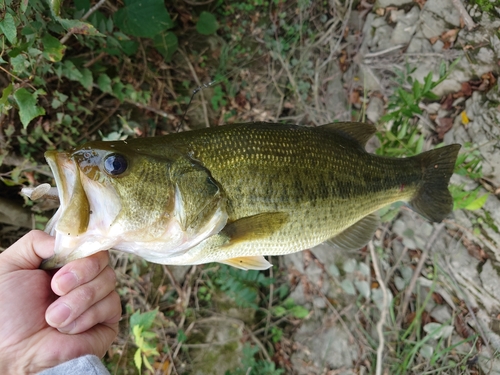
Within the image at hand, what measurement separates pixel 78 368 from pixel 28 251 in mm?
538

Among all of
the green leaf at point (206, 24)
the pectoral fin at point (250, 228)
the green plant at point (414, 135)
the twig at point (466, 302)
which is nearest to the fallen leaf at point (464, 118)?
the green plant at point (414, 135)

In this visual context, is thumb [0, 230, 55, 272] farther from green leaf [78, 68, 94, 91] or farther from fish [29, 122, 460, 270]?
green leaf [78, 68, 94, 91]

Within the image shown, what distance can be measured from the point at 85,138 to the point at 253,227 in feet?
6.75

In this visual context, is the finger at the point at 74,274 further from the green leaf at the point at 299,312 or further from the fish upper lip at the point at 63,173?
the green leaf at the point at 299,312

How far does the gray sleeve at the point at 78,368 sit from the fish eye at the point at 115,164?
0.77 m

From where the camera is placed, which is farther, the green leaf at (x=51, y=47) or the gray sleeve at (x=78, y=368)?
the green leaf at (x=51, y=47)

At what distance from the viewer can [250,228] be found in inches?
56.8

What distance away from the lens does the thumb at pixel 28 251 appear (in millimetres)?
1473

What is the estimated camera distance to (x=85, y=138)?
2.86 m

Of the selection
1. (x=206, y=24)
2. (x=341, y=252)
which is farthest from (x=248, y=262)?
(x=206, y=24)

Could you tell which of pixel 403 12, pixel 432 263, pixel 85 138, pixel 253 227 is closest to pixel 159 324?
pixel 85 138

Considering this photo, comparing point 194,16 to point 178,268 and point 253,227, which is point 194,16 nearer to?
point 178,268

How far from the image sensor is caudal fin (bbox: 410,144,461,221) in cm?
195

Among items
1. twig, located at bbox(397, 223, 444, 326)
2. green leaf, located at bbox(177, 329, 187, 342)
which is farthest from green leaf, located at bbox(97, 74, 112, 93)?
twig, located at bbox(397, 223, 444, 326)
